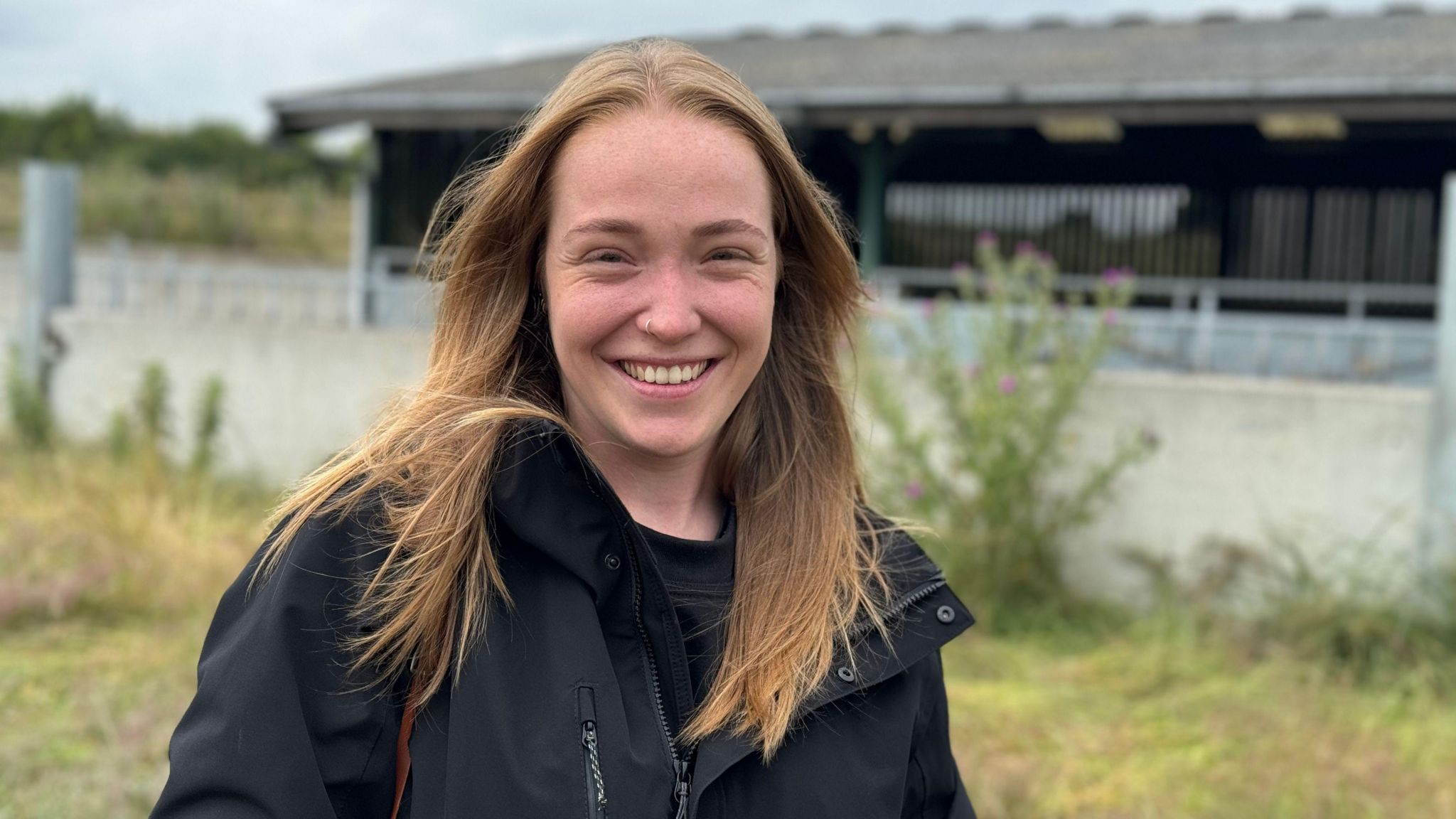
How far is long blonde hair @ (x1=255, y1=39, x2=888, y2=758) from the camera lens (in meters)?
1.52

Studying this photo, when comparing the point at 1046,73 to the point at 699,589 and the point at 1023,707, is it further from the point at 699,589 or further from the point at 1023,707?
the point at 699,589

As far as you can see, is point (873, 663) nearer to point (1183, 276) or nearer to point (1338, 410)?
point (1338, 410)

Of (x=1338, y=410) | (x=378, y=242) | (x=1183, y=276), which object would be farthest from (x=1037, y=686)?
(x=378, y=242)

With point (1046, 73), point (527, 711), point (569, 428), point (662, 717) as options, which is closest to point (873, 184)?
point (1046, 73)

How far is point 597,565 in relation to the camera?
1.58 m

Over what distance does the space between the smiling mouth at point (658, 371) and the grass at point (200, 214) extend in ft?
Result: 74.8

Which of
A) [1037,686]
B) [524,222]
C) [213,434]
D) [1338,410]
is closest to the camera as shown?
[524,222]

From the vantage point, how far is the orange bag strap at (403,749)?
1459 millimetres

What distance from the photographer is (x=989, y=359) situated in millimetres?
6809

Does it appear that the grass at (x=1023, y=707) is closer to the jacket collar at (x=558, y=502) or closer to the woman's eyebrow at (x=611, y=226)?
the jacket collar at (x=558, y=502)

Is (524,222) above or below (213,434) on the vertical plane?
above

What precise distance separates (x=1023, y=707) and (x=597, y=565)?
13.4ft

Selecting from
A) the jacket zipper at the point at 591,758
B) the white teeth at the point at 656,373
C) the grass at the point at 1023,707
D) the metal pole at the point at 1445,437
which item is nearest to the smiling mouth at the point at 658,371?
the white teeth at the point at 656,373

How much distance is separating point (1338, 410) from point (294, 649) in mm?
6291
